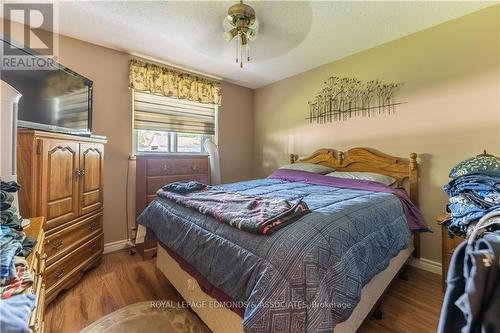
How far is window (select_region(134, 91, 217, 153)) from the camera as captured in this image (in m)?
2.99

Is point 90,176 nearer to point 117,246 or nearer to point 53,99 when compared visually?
point 53,99

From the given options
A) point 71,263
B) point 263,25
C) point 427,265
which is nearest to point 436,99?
point 427,265

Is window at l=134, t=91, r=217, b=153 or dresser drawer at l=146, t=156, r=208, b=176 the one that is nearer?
dresser drawer at l=146, t=156, r=208, b=176

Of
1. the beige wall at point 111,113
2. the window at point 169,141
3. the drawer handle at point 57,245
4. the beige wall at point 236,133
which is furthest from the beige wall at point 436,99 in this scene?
the drawer handle at point 57,245

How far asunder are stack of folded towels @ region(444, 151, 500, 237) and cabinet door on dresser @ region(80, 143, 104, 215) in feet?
8.74

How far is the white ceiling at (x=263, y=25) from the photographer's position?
74.9 inches

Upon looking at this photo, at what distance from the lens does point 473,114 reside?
1996mm

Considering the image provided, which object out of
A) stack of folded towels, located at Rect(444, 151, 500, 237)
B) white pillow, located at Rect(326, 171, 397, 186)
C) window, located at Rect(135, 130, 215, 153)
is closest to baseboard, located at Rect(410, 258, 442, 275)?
white pillow, located at Rect(326, 171, 397, 186)

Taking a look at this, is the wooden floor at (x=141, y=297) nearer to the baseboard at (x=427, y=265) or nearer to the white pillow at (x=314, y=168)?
the baseboard at (x=427, y=265)

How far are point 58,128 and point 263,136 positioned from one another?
2.96m

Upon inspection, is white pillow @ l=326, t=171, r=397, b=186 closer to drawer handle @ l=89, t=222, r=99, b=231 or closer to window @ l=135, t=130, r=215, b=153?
window @ l=135, t=130, r=215, b=153

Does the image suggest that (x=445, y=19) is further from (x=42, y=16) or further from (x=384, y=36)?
(x=42, y=16)

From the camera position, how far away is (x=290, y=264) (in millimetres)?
921

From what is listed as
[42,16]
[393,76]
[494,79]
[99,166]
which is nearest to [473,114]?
[494,79]
